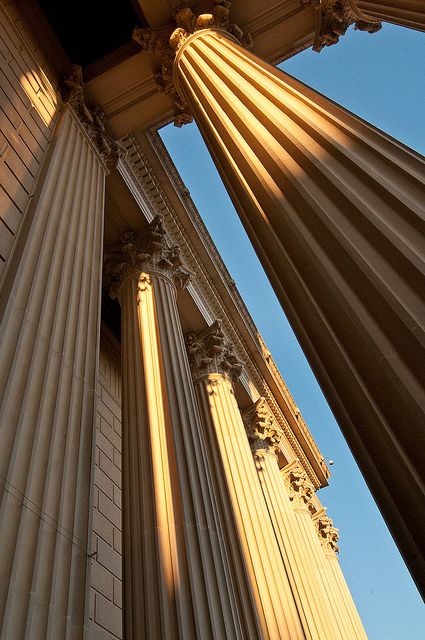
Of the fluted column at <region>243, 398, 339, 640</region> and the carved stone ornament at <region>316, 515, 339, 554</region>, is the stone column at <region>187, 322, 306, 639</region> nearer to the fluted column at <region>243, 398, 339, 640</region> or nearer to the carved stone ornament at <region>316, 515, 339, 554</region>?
the fluted column at <region>243, 398, 339, 640</region>

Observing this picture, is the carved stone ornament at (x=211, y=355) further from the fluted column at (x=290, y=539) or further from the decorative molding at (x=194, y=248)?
the fluted column at (x=290, y=539)

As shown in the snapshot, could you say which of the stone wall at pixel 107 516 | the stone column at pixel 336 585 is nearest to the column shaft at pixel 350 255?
the stone wall at pixel 107 516

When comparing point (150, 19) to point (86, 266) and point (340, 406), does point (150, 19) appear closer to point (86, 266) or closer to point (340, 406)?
point (86, 266)

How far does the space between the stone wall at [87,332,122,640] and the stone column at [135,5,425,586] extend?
6.63 metres

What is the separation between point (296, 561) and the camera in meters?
16.4

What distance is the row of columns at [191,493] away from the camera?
7.31 m

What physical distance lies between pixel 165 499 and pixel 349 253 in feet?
19.6

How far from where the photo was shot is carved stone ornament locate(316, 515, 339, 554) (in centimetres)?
2561

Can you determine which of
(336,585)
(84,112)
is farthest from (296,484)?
(84,112)

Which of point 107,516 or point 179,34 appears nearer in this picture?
point 179,34

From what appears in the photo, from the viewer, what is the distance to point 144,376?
1048 cm

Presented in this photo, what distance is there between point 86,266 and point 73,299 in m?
1.07

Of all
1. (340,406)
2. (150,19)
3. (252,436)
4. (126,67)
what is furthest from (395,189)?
(252,436)

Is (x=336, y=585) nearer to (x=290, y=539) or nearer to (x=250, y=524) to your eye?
(x=290, y=539)
